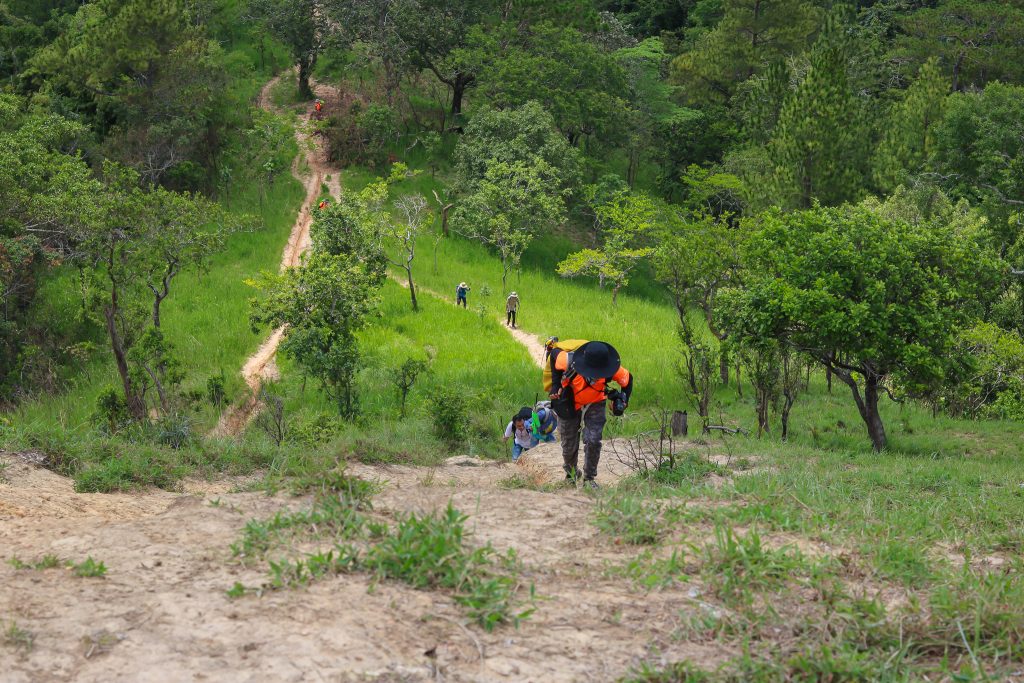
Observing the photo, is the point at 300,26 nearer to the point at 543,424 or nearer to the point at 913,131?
the point at 913,131

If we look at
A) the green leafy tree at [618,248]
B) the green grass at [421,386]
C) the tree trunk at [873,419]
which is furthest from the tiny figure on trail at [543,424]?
the green leafy tree at [618,248]

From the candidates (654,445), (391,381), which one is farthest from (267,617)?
(391,381)

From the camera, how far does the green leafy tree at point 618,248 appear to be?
3244 cm

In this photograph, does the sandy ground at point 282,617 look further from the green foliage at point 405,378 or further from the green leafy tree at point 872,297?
the green foliage at point 405,378

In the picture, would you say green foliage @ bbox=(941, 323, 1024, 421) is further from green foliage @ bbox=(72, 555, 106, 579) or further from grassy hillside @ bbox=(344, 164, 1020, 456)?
green foliage @ bbox=(72, 555, 106, 579)

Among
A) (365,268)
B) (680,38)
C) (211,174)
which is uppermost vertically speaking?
(680,38)

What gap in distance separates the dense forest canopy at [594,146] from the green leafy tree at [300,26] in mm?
115

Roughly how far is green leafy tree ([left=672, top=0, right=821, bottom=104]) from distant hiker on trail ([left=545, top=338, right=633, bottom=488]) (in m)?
37.4

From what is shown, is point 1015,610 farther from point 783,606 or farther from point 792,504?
point 792,504

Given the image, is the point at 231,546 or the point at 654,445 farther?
the point at 654,445

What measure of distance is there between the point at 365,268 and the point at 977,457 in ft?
48.2

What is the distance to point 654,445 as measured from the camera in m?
A: 12.1

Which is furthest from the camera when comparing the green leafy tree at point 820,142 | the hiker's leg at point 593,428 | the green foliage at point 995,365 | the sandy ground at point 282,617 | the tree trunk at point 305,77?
the tree trunk at point 305,77

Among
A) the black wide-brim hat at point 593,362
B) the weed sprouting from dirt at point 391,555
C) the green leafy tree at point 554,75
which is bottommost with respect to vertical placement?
the weed sprouting from dirt at point 391,555
